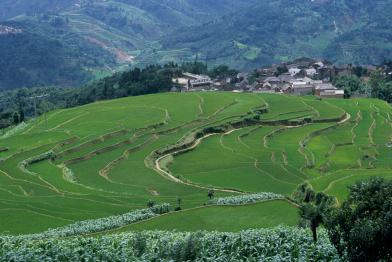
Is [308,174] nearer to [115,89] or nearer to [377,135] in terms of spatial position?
[377,135]

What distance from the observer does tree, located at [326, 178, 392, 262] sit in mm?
Result: 16906

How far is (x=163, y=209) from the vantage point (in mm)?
31688

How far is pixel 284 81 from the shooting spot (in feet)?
355

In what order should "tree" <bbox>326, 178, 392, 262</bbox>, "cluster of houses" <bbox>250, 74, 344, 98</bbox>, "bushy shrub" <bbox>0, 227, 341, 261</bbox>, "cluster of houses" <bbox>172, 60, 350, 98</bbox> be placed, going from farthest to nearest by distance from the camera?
"cluster of houses" <bbox>172, 60, 350, 98</bbox> → "cluster of houses" <bbox>250, 74, 344, 98</bbox> → "bushy shrub" <bbox>0, 227, 341, 261</bbox> → "tree" <bbox>326, 178, 392, 262</bbox>

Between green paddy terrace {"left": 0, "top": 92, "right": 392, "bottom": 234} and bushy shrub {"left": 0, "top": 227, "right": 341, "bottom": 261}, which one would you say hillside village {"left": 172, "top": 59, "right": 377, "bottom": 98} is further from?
bushy shrub {"left": 0, "top": 227, "right": 341, "bottom": 261}

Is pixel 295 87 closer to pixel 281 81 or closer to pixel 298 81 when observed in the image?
pixel 298 81

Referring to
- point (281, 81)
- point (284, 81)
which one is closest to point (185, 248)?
point (284, 81)

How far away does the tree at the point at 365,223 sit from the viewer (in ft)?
55.5

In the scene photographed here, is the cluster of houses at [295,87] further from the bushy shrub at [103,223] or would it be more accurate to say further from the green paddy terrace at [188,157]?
the bushy shrub at [103,223]

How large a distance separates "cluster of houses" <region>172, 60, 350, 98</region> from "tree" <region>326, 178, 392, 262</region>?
74.1 m

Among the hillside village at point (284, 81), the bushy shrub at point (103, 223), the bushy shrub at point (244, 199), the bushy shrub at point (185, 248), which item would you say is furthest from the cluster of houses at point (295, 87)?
the bushy shrub at point (185, 248)

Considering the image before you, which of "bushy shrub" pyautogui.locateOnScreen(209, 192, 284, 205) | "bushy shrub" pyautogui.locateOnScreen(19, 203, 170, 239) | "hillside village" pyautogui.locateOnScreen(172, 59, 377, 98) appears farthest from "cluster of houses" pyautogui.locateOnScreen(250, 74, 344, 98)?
"bushy shrub" pyautogui.locateOnScreen(19, 203, 170, 239)

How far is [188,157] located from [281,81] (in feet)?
193

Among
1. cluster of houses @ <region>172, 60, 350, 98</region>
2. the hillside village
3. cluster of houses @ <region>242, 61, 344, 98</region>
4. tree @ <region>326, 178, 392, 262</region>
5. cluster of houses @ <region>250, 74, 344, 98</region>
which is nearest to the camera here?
tree @ <region>326, 178, 392, 262</region>
